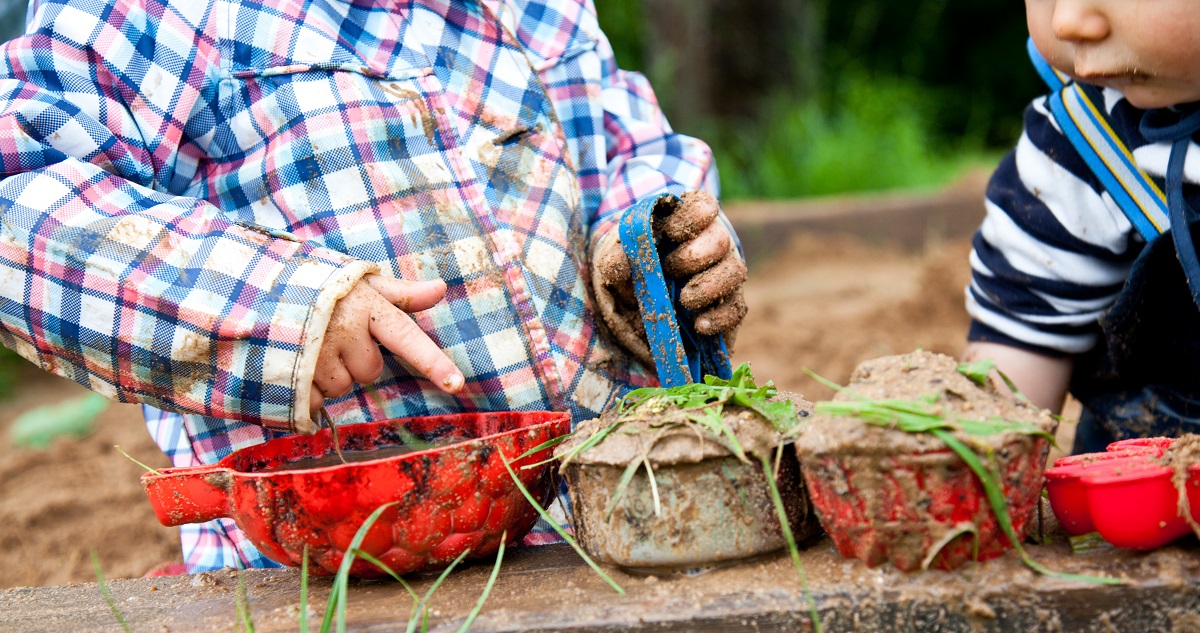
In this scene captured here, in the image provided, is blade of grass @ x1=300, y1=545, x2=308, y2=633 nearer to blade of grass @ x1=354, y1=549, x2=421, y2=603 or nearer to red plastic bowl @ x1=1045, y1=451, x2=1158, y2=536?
blade of grass @ x1=354, y1=549, x2=421, y2=603

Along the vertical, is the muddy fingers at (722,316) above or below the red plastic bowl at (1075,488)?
above

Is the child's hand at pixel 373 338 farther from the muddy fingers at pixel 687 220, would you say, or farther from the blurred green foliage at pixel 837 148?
the blurred green foliage at pixel 837 148

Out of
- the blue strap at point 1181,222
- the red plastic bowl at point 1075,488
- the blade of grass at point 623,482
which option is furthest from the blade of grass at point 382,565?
the blue strap at point 1181,222

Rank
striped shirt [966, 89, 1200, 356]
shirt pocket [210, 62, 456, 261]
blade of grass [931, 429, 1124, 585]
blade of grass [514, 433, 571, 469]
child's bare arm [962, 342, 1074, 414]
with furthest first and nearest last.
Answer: child's bare arm [962, 342, 1074, 414]
striped shirt [966, 89, 1200, 356]
shirt pocket [210, 62, 456, 261]
blade of grass [514, 433, 571, 469]
blade of grass [931, 429, 1124, 585]

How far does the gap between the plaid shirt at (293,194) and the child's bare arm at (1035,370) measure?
0.61 meters

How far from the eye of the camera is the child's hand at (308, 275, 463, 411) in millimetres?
1261

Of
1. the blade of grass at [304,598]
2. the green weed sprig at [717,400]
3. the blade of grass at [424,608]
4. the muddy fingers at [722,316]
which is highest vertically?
the muddy fingers at [722,316]

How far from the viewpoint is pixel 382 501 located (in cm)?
115

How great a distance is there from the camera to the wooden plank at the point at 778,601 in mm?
1017

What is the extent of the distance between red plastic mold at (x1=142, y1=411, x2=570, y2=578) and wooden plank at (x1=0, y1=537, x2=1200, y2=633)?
0.19 ft

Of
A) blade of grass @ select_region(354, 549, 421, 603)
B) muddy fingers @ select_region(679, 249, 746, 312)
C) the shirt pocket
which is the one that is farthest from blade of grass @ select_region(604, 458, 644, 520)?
the shirt pocket

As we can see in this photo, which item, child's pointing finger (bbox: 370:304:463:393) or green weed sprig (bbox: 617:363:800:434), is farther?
child's pointing finger (bbox: 370:304:463:393)

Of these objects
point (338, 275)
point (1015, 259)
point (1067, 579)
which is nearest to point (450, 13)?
point (338, 275)

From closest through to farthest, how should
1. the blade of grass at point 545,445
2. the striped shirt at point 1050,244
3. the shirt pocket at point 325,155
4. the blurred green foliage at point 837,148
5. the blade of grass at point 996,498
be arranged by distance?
the blade of grass at point 996,498 → the blade of grass at point 545,445 → the shirt pocket at point 325,155 → the striped shirt at point 1050,244 → the blurred green foliage at point 837,148
